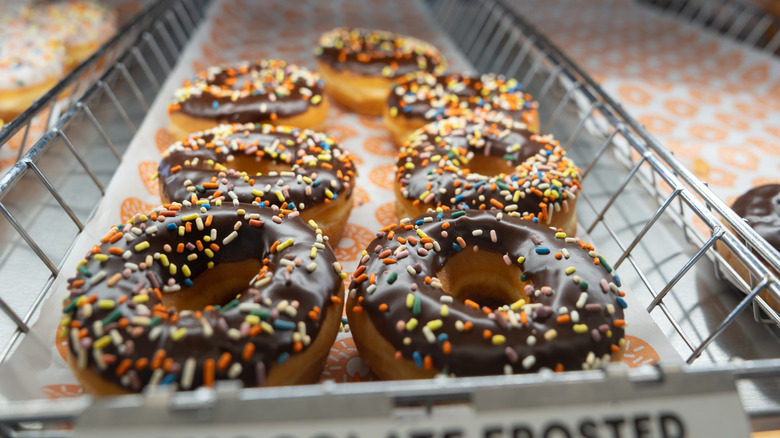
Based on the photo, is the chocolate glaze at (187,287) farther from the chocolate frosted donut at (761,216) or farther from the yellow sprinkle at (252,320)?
the chocolate frosted donut at (761,216)

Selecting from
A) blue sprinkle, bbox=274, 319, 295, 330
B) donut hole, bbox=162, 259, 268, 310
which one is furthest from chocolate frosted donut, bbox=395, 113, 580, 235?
blue sprinkle, bbox=274, 319, 295, 330

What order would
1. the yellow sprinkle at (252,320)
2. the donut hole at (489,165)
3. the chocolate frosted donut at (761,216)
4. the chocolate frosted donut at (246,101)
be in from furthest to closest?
1. the chocolate frosted donut at (246,101)
2. the donut hole at (489,165)
3. the chocolate frosted donut at (761,216)
4. the yellow sprinkle at (252,320)

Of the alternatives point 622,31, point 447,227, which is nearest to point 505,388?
point 447,227

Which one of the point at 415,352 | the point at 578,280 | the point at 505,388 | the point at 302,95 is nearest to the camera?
the point at 505,388

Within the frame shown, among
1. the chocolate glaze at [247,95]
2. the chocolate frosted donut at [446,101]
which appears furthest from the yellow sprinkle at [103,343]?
the chocolate frosted donut at [446,101]

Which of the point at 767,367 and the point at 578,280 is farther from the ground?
the point at 767,367

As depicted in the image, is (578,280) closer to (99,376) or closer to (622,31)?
(99,376)

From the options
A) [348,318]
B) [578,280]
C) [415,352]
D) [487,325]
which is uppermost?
[578,280]
